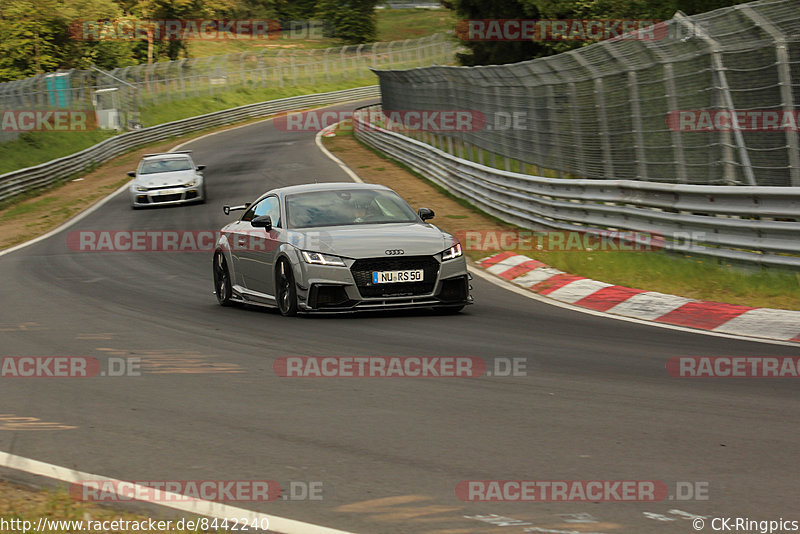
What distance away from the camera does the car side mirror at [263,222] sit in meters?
11.8

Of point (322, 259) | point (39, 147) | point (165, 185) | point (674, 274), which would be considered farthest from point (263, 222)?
point (39, 147)

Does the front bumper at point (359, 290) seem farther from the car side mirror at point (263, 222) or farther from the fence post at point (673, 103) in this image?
the fence post at point (673, 103)

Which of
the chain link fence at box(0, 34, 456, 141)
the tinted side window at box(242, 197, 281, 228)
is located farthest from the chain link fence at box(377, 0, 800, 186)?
the chain link fence at box(0, 34, 456, 141)

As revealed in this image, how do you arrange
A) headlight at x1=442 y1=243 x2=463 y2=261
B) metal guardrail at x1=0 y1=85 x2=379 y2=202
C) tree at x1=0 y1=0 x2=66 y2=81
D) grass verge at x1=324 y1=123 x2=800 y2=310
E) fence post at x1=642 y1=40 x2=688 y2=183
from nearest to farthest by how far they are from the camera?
headlight at x1=442 y1=243 x2=463 y2=261 < grass verge at x1=324 y1=123 x2=800 y2=310 < fence post at x1=642 y1=40 x2=688 y2=183 < metal guardrail at x1=0 y1=85 x2=379 y2=202 < tree at x1=0 y1=0 x2=66 y2=81

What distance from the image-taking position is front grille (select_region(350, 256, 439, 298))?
35.6 feet

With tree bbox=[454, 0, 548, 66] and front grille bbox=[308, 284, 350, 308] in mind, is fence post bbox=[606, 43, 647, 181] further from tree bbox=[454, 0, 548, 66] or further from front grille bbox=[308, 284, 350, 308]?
tree bbox=[454, 0, 548, 66]

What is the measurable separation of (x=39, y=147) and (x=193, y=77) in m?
24.1

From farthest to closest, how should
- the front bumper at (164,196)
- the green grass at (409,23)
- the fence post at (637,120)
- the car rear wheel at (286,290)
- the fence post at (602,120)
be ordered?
the green grass at (409,23), the front bumper at (164,196), the fence post at (602,120), the fence post at (637,120), the car rear wheel at (286,290)

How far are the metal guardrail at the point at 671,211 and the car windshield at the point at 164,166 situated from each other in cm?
1067

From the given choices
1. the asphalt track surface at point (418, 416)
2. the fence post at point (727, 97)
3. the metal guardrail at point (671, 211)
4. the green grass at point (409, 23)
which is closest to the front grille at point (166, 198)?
the metal guardrail at point (671, 211)

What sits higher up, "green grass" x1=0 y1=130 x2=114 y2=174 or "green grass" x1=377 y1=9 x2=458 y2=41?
"green grass" x1=377 y1=9 x2=458 y2=41

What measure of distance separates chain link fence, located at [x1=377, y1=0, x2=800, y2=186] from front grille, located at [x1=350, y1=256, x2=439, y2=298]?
4.16 m

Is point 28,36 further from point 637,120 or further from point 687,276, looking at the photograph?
point 687,276

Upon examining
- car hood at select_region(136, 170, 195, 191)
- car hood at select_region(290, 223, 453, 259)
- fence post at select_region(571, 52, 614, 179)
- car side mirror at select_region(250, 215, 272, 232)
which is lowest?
car hood at select_region(136, 170, 195, 191)
